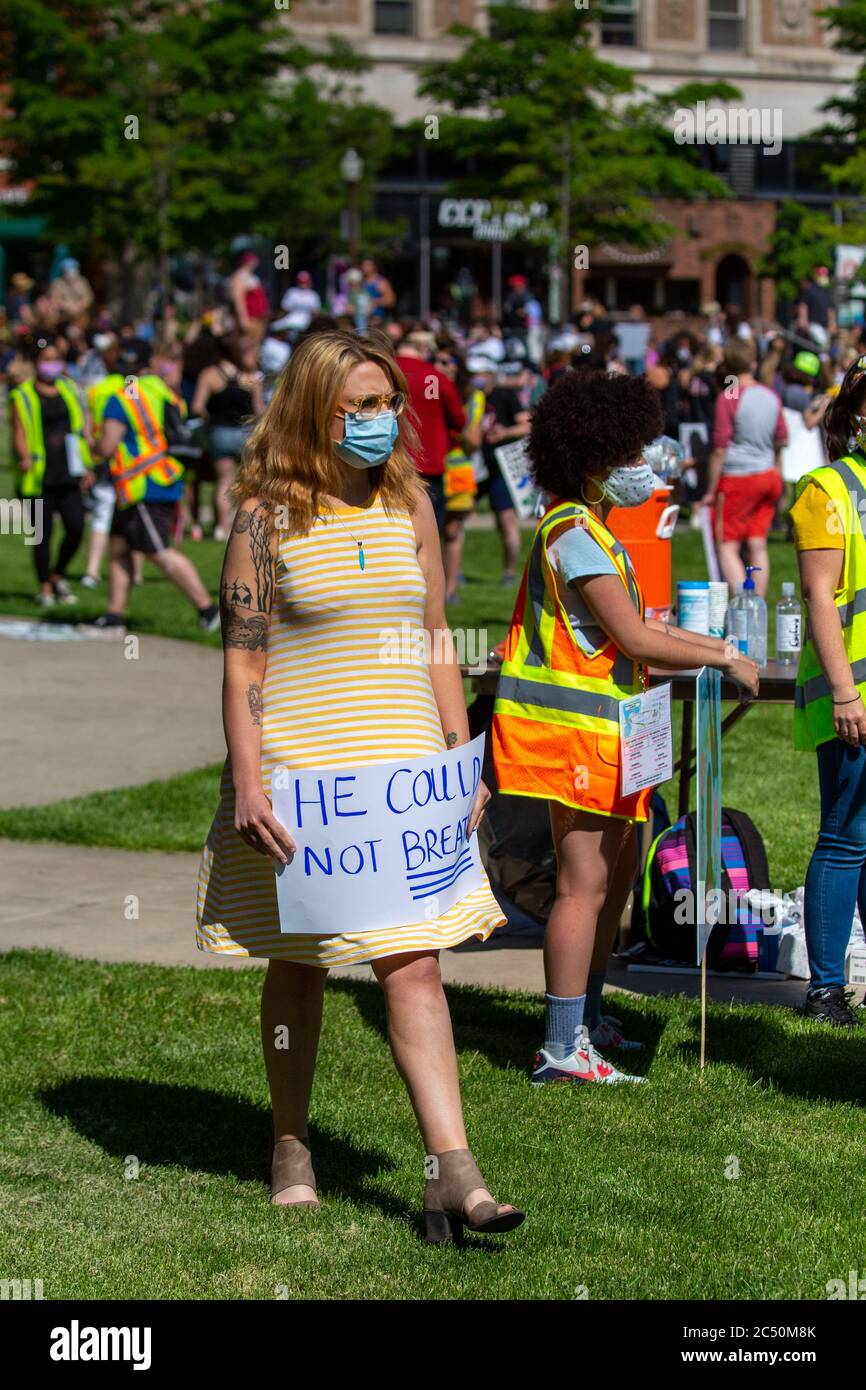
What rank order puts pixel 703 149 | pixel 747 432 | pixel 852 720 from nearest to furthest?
1. pixel 852 720
2. pixel 747 432
3. pixel 703 149

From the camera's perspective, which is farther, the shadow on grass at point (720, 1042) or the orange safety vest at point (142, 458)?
the orange safety vest at point (142, 458)

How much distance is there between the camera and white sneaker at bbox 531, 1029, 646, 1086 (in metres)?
5.40

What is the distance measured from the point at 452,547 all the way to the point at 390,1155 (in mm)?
10533

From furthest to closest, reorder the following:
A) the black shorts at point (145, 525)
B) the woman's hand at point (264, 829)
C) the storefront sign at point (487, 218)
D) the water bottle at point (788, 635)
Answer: the storefront sign at point (487, 218)
the black shorts at point (145, 525)
the water bottle at point (788, 635)
the woman's hand at point (264, 829)

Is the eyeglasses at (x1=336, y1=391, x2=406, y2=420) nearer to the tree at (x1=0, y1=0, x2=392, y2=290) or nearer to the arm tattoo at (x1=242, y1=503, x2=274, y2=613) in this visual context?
the arm tattoo at (x1=242, y1=503, x2=274, y2=613)

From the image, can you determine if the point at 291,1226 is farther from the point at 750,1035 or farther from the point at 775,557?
the point at 775,557

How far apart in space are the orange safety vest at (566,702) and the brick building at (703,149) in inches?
1735

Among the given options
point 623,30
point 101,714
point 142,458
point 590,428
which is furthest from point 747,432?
point 623,30

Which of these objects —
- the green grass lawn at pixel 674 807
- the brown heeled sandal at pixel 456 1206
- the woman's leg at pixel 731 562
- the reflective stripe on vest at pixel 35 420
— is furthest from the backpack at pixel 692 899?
the reflective stripe on vest at pixel 35 420

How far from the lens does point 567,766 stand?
525cm

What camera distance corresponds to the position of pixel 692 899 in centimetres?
664

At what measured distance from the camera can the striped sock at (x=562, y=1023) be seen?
210 inches

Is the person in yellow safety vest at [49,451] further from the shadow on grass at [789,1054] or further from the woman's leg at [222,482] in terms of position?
the shadow on grass at [789,1054]

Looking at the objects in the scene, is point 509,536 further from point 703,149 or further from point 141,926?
point 703,149
